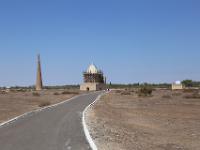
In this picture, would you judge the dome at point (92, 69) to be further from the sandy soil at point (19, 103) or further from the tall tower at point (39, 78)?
the sandy soil at point (19, 103)

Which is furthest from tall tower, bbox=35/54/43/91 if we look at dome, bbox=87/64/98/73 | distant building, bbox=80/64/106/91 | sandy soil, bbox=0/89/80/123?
sandy soil, bbox=0/89/80/123

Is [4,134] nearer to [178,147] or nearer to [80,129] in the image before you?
[80,129]

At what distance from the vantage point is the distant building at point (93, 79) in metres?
146

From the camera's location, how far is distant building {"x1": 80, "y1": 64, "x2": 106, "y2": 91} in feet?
478

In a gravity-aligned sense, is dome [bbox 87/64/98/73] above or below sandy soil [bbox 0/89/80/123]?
above

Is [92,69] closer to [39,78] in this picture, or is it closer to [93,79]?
[93,79]

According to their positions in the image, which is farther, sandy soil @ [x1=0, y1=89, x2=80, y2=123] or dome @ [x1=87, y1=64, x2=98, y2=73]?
dome @ [x1=87, y1=64, x2=98, y2=73]

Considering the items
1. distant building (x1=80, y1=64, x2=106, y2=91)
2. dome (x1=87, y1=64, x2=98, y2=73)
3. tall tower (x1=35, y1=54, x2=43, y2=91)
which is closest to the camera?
tall tower (x1=35, y1=54, x2=43, y2=91)

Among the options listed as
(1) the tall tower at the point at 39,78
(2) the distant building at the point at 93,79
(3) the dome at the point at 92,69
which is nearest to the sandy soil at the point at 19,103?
(1) the tall tower at the point at 39,78

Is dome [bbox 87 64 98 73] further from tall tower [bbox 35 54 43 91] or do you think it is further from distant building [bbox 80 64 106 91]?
tall tower [bbox 35 54 43 91]

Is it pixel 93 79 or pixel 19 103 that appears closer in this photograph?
pixel 19 103

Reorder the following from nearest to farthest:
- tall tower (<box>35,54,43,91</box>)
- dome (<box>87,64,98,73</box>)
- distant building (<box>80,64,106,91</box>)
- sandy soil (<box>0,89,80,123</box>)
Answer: sandy soil (<box>0,89,80,123</box>) < tall tower (<box>35,54,43,91</box>) < distant building (<box>80,64,106,91</box>) < dome (<box>87,64,98,73</box>)

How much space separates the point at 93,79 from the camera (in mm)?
151500

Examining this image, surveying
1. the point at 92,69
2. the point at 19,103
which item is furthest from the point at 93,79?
the point at 19,103
